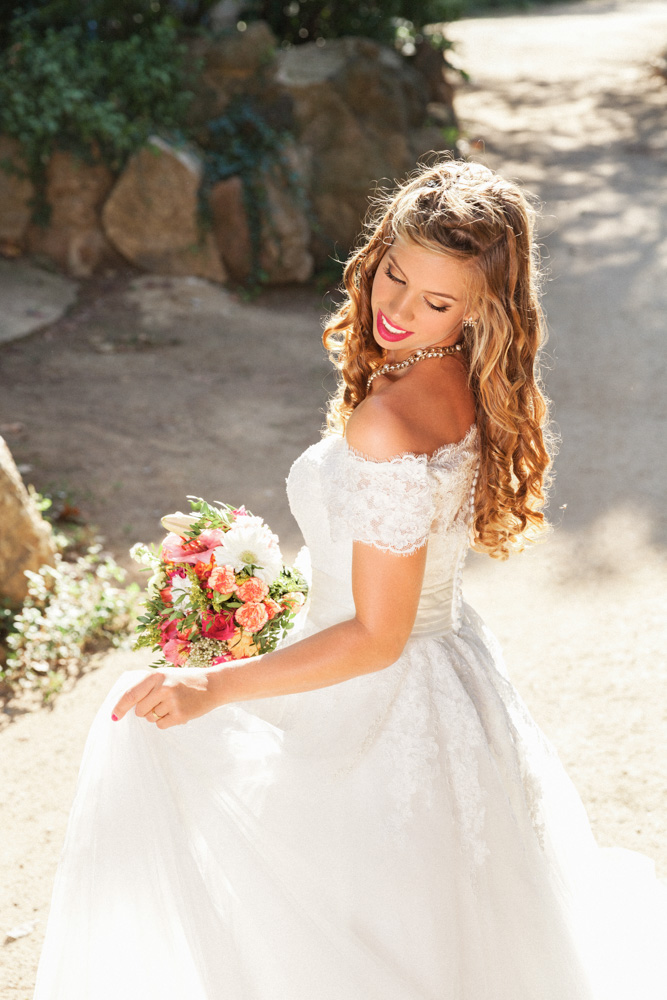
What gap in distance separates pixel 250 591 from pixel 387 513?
1.76 ft

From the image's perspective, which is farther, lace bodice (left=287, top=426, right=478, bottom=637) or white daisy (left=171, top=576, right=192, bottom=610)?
white daisy (left=171, top=576, right=192, bottom=610)

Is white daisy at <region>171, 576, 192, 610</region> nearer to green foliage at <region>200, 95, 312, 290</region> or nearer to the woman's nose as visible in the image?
the woman's nose

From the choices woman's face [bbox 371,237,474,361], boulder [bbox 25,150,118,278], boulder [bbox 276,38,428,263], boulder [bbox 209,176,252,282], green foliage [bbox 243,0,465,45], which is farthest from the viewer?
green foliage [bbox 243,0,465,45]

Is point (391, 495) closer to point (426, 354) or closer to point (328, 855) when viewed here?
point (426, 354)

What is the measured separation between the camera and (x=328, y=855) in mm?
1827

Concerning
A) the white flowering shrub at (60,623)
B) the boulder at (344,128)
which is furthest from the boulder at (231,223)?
the white flowering shrub at (60,623)

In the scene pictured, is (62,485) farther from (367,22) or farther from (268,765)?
(367,22)

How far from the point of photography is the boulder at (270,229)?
329 inches

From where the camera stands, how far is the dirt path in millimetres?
3309

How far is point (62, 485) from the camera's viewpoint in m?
5.05

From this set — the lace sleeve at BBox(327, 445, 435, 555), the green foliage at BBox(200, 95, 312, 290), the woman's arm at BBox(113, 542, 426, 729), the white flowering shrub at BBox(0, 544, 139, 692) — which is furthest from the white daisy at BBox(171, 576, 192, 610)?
the green foliage at BBox(200, 95, 312, 290)

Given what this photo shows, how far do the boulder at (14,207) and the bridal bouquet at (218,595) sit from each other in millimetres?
6927

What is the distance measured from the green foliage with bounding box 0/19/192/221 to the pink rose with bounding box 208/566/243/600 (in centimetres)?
704

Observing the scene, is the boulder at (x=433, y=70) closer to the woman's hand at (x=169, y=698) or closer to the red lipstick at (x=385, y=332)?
the red lipstick at (x=385, y=332)
